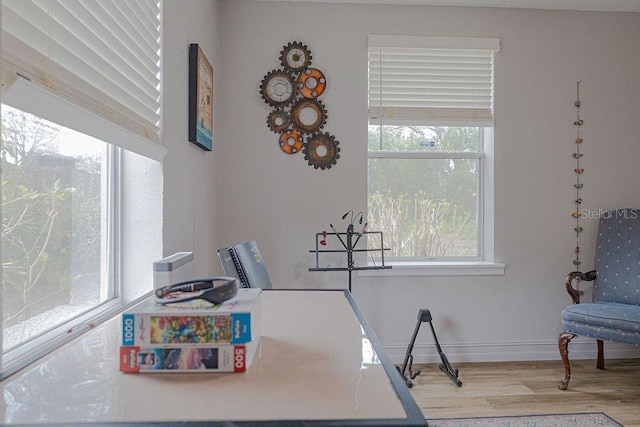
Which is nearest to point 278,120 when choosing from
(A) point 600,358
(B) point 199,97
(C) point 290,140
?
(C) point 290,140

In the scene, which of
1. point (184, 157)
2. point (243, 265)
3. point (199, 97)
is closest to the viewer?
point (243, 265)

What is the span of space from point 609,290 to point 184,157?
2.65 meters

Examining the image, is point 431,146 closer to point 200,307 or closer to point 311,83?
point 311,83

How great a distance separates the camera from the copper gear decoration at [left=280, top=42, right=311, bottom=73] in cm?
282

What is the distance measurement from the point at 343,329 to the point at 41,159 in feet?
2.96

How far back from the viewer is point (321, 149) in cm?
285

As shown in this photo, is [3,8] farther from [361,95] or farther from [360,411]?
[361,95]

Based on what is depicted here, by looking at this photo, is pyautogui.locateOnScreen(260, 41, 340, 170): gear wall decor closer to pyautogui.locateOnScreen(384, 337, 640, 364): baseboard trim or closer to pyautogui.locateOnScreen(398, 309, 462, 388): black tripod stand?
pyautogui.locateOnScreen(398, 309, 462, 388): black tripod stand

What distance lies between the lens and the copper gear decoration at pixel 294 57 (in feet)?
9.26

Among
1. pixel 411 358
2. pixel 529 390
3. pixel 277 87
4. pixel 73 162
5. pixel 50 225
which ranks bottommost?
pixel 529 390

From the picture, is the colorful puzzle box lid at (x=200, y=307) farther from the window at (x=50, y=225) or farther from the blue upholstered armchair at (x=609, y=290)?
the blue upholstered armchair at (x=609, y=290)

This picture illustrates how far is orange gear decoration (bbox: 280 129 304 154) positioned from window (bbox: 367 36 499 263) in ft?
1.61

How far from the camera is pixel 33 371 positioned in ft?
2.82

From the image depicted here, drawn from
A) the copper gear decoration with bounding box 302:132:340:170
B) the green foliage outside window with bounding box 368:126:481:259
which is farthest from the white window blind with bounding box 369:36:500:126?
the copper gear decoration with bounding box 302:132:340:170
